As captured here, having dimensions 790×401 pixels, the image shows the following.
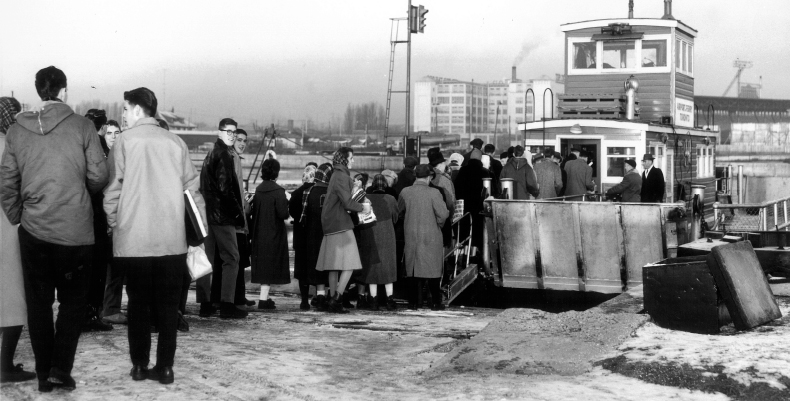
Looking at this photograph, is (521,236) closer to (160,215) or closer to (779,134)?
(160,215)

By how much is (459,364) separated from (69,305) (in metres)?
2.68

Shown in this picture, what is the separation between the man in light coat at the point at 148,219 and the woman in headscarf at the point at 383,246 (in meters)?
4.84

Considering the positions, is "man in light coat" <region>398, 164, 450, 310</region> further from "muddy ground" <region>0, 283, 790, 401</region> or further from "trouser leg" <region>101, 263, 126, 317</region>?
"trouser leg" <region>101, 263, 126, 317</region>

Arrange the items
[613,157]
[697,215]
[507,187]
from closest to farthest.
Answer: [697,215]
[507,187]
[613,157]

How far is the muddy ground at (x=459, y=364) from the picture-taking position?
6090 millimetres

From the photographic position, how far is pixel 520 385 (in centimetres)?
633

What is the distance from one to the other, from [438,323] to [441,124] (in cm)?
15773

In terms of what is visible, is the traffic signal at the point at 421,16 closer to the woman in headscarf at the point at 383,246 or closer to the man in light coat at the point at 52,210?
the woman in headscarf at the point at 383,246

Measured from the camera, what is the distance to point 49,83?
589 cm

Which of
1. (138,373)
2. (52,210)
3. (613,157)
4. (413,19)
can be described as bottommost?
(138,373)

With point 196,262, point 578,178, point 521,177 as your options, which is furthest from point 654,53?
point 196,262

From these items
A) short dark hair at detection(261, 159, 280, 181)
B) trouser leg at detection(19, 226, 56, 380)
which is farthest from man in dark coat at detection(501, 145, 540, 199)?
trouser leg at detection(19, 226, 56, 380)

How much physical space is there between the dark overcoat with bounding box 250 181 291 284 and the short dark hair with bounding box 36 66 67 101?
4.29 meters

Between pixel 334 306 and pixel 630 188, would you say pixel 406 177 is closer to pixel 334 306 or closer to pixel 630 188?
pixel 334 306
